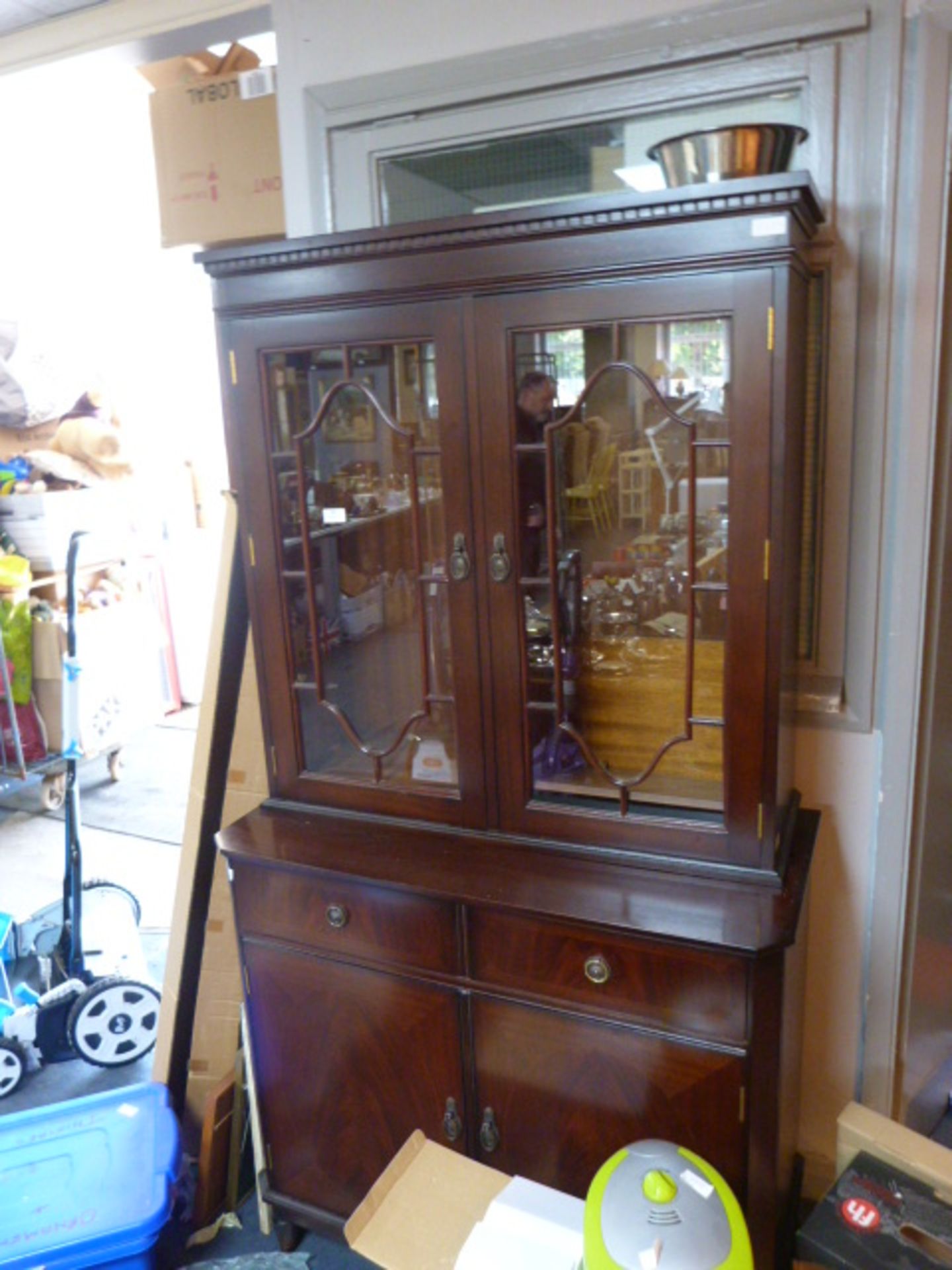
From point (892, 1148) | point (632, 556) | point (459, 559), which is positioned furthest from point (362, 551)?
point (892, 1148)

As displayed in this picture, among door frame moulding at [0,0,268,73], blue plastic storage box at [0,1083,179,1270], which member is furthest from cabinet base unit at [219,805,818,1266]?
door frame moulding at [0,0,268,73]

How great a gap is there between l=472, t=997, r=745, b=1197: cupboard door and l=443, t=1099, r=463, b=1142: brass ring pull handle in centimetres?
4

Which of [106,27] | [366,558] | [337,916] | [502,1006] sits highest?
[106,27]

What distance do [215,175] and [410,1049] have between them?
1705 mm

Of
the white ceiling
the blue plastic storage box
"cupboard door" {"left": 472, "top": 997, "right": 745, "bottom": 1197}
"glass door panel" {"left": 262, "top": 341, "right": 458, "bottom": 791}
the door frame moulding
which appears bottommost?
the blue plastic storage box

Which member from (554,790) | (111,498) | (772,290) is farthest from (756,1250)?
(111,498)

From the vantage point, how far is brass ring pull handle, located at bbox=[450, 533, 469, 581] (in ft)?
4.93

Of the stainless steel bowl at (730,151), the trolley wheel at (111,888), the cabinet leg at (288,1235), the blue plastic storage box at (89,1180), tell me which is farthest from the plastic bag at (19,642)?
the stainless steel bowl at (730,151)

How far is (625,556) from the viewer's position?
1.46m

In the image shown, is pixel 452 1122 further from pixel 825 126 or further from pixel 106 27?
pixel 106 27

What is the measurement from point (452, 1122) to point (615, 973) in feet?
1.46

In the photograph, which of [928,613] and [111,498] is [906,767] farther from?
[111,498]

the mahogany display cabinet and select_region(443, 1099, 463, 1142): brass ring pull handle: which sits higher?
the mahogany display cabinet

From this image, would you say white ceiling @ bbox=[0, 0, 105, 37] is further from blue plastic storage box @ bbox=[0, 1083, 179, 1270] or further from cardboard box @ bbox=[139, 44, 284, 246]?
blue plastic storage box @ bbox=[0, 1083, 179, 1270]
